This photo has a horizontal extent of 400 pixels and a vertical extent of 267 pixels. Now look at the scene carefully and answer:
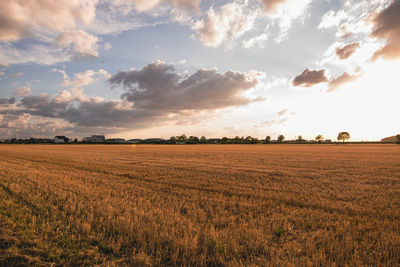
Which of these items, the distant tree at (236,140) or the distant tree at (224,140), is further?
the distant tree at (224,140)

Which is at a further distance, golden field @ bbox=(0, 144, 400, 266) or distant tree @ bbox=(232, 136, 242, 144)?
distant tree @ bbox=(232, 136, 242, 144)

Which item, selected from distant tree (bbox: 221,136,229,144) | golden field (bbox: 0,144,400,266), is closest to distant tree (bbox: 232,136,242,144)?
distant tree (bbox: 221,136,229,144)

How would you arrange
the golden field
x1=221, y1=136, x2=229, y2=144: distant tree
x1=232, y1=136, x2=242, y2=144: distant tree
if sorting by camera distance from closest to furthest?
the golden field, x1=232, y1=136, x2=242, y2=144: distant tree, x1=221, y1=136, x2=229, y2=144: distant tree

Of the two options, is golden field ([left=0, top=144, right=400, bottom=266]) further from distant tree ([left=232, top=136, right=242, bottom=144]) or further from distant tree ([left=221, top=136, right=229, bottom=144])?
distant tree ([left=221, top=136, right=229, bottom=144])

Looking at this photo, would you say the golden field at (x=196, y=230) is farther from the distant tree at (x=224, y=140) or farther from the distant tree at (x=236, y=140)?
the distant tree at (x=224, y=140)

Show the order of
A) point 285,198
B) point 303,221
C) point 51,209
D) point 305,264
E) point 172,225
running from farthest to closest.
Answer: point 285,198
point 51,209
point 303,221
point 172,225
point 305,264

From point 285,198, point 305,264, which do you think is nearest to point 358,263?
point 305,264

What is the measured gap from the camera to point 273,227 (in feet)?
16.7

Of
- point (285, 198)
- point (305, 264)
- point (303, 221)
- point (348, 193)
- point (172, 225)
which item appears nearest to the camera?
point (305, 264)

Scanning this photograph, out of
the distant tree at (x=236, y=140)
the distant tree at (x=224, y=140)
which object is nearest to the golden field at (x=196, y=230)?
the distant tree at (x=236, y=140)

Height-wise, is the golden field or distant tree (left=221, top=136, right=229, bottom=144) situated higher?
distant tree (left=221, top=136, right=229, bottom=144)

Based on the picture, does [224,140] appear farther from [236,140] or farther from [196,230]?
[196,230]

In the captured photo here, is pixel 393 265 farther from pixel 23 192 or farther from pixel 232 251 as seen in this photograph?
pixel 23 192

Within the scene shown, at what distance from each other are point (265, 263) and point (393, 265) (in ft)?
7.82
